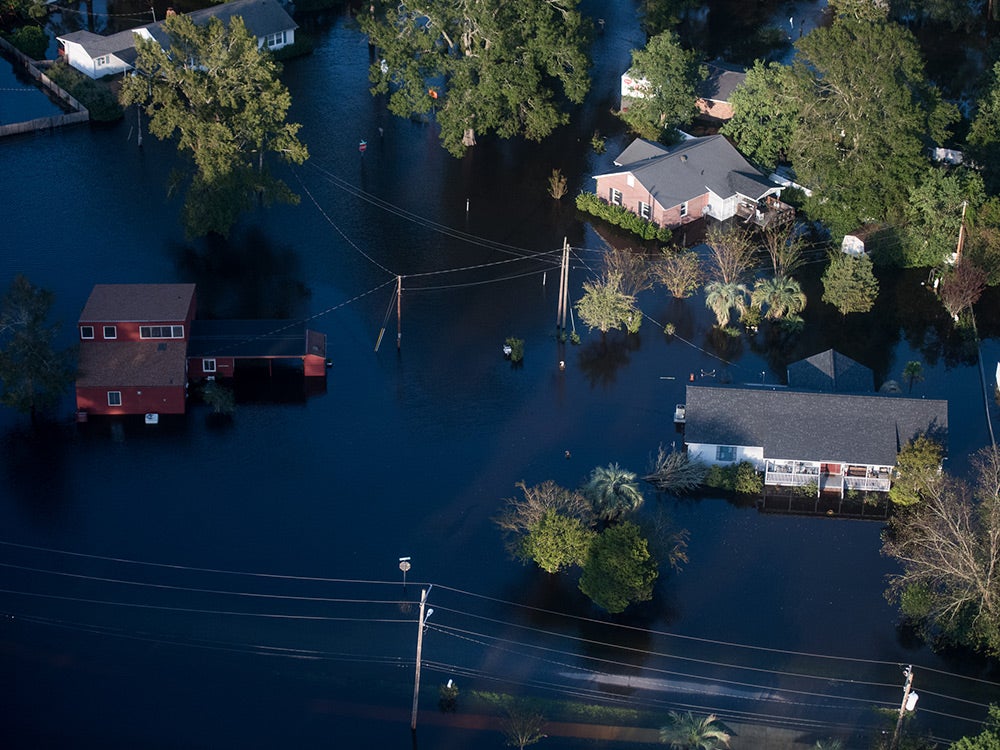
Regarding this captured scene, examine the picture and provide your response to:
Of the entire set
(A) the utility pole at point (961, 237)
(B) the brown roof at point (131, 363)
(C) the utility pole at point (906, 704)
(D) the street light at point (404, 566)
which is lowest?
(C) the utility pole at point (906, 704)

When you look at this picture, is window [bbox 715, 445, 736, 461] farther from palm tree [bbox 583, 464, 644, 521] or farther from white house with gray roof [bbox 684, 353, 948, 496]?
palm tree [bbox 583, 464, 644, 521]

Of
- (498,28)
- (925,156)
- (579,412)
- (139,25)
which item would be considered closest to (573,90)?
(498,28)

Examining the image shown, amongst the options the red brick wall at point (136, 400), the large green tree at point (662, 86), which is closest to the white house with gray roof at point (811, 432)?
the red brick wall at point (136, 400)

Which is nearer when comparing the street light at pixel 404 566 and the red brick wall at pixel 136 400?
the street light at pixel 404 566

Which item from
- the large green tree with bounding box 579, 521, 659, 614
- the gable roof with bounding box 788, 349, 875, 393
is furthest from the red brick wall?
the gable roof with bounding box 788, 349, 875, 393

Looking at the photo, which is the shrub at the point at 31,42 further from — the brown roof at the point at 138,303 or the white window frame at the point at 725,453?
the white window frame at the point at 725,453

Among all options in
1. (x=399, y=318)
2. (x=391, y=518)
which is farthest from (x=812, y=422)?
(x=399, y=318)
